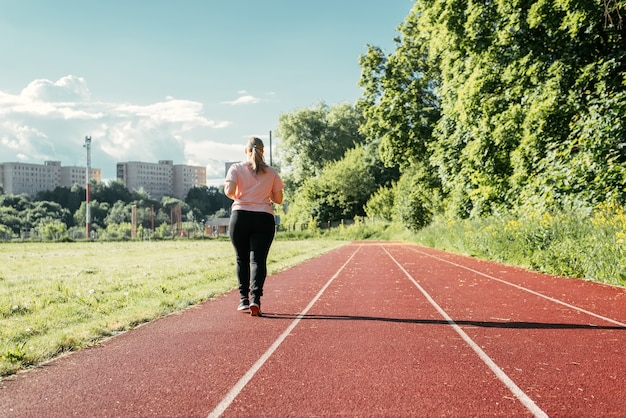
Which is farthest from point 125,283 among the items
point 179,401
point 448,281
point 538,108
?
point 538,108

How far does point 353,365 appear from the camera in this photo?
4711 millimetres

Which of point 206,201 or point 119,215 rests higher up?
point 206,201

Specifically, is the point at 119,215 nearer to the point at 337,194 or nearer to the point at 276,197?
the point at 337,194

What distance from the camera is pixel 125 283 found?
12.0 meters

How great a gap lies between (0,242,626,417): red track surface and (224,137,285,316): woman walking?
0.69m

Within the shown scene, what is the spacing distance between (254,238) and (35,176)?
640 feet

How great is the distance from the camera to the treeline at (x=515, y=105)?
13391 mm

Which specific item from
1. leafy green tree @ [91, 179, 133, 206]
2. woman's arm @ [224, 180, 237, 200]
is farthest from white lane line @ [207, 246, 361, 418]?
leafy green tree @ [91, 179, 133, 206]

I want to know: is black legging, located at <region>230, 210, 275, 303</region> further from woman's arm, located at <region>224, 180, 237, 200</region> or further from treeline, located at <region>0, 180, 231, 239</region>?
treeline, located at <region>0, 180, 231, 239</region>

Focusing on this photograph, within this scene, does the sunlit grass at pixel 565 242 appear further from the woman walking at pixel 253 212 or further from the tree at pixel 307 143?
the tree at pixel 307 143

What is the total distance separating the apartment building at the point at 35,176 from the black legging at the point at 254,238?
563ft

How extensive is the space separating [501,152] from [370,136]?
→ 14.5m

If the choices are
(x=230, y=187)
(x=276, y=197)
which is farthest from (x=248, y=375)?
(x=276, y=197)

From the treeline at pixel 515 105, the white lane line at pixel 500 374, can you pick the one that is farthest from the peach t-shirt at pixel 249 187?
the treeline at pixel 515 105
